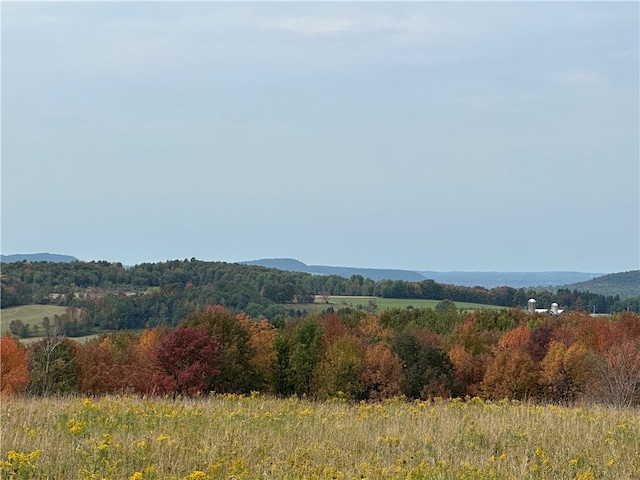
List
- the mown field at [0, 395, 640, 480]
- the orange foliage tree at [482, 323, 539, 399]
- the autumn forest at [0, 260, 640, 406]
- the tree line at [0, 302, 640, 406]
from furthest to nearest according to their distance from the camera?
the orange foliage tree at [482, 323, 539, 399] → the tree line at [0, 302, 640, 406] → the autumn forest at [0, 260, 640, 406] → the mown field at [0, 395, 640, 480]

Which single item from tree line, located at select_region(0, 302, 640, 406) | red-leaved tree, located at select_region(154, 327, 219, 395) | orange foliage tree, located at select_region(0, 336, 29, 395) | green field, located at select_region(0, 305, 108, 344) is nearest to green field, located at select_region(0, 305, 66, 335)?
green field, located at select_region(0, 305, 108, 344)

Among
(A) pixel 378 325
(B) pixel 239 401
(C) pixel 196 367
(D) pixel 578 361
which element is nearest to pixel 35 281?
(A) pixel 378 325

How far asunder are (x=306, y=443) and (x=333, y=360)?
59370 mm

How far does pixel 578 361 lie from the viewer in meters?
65.8

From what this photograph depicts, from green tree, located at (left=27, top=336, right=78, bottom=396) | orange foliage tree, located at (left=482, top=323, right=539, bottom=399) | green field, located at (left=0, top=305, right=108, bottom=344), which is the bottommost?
orange foliage tree, located at (left=482, top=323, right=539, bottom=399)

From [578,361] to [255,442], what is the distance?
204 ft

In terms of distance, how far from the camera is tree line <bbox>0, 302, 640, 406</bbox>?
1930 inches

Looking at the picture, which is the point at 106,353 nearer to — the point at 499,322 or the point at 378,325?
the point at 378,325

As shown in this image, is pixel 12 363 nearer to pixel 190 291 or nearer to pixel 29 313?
pixel 29 313

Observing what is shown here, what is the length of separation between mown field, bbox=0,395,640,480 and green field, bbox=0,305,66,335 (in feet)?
321

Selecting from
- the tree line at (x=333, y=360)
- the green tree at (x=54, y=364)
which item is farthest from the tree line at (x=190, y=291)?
the green tree at (x=54, y=364)

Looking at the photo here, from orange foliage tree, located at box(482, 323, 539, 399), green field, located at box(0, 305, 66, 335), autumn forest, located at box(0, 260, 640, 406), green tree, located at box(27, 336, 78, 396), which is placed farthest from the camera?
green field, located at box(0, 305, 66, 335)

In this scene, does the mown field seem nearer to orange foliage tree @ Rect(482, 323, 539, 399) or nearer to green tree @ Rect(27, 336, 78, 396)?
green tree @ Rect(27, 336, 78, 396)

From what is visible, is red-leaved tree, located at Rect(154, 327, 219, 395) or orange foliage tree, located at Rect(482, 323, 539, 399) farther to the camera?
orange foliage tree, located at Rect(482, 323, 539, 399)
